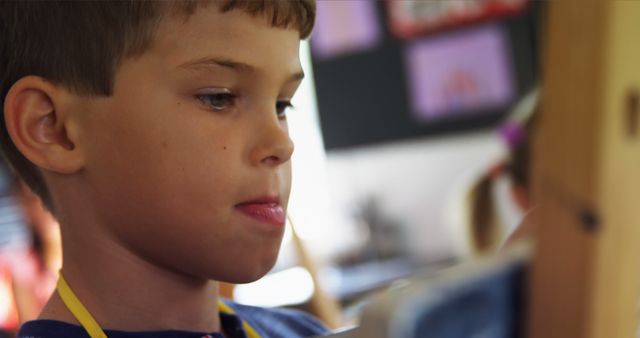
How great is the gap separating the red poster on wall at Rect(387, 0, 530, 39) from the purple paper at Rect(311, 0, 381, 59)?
11 cm

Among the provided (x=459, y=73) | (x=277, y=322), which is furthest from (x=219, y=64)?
(x=459, y=73)

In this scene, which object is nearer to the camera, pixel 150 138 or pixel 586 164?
pixel 586 164

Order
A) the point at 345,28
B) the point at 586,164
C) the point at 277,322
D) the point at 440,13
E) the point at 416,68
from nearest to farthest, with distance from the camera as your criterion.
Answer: the point at 586,164
the point at 277,322
the point at 440,13
the point at 416,68
the point at 345,28

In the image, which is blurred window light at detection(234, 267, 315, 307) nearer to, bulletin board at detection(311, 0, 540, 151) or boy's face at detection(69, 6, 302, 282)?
bulletin board at detection(311, 0, 540, 151)

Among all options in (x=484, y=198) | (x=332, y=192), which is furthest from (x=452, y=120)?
(x=484, y=198)

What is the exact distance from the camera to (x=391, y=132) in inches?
124

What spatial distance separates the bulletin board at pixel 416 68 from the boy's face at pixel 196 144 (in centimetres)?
228

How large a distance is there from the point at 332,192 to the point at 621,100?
312 cm

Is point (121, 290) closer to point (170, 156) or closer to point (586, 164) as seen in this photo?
point (170, 156)

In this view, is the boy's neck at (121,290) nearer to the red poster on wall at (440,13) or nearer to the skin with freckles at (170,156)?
the skin with freckles at (170,156)

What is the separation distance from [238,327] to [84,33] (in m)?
0.32

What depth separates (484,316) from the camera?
38cm

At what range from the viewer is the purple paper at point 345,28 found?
3141 millimetres

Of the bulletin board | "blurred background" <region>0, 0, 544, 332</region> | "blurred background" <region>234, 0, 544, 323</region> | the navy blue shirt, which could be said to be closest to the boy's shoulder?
the navy blue shirt
